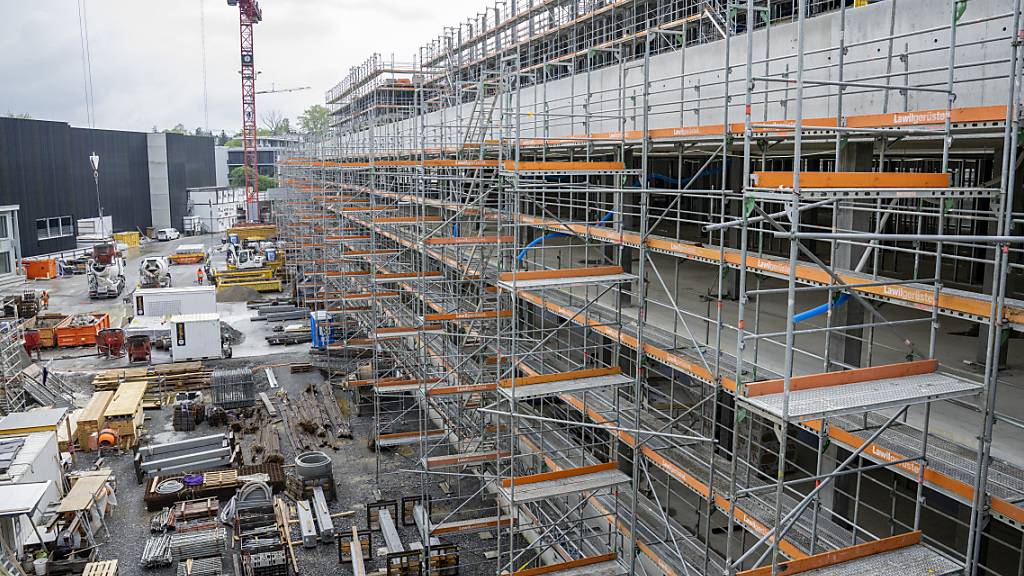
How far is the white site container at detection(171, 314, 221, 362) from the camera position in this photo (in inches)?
1085

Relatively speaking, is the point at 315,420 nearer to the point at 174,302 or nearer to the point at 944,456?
the point at 174,302

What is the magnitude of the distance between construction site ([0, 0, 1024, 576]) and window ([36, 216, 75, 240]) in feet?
75.3

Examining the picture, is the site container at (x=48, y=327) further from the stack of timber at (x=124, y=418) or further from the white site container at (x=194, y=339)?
the stack of timber at (x=124, y=418)

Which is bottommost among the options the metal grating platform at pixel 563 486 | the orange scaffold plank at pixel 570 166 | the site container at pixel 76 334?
the site container at pixel 76 334

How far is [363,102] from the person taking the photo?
189ft

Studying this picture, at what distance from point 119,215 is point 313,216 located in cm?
3416

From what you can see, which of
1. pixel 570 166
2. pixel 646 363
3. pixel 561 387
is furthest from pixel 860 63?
pixel 561 387

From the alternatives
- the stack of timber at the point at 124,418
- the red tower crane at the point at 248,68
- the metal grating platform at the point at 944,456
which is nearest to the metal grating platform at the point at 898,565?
the metal grating platform at the point at 944,456

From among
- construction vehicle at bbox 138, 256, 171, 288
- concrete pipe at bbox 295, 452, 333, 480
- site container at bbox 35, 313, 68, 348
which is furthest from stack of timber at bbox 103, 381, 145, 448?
construction vehicle at bbox 138, 256, 171, 288

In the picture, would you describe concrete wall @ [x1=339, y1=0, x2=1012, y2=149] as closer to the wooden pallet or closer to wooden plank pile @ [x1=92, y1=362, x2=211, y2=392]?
the wooden pallet

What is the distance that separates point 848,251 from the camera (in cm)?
823

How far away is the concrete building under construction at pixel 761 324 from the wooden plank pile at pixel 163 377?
267 inches

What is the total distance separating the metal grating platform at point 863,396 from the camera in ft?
19.8

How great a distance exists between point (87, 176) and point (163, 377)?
122 feet
